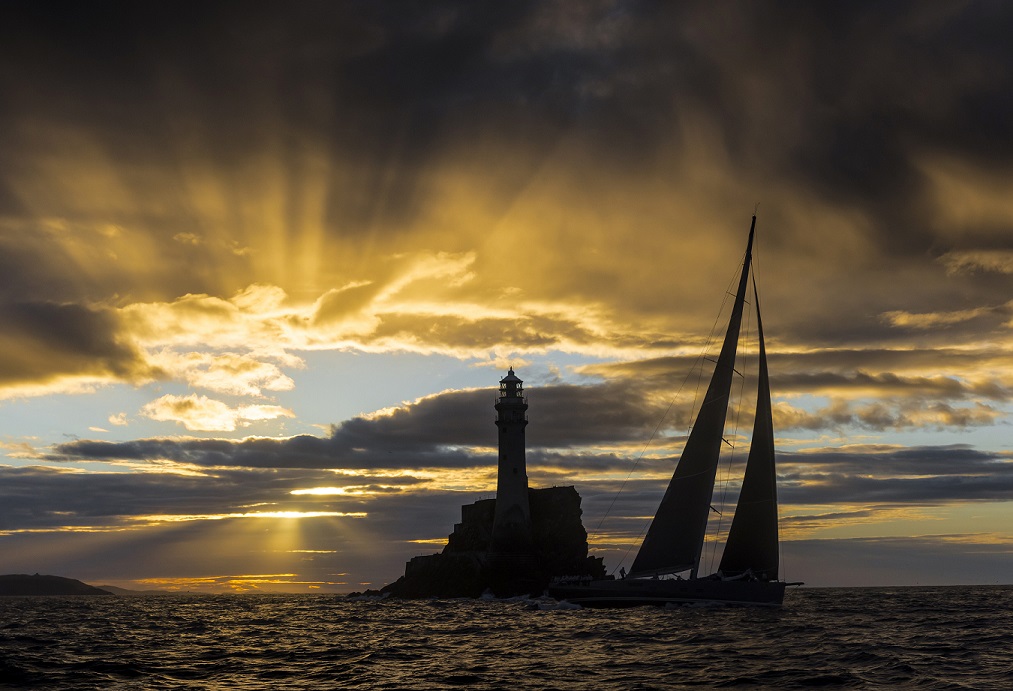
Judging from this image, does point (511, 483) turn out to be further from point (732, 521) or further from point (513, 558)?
point (732, 521)

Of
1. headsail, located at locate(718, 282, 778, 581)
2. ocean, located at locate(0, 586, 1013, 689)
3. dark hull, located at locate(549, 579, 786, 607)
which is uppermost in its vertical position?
headsail, located at locate(718, 282, 778, 581)

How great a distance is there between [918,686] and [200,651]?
971 inches

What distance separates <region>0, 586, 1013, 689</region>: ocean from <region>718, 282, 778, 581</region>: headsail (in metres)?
2.68

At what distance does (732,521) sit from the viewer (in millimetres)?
49969

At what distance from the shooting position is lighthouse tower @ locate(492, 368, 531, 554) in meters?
86.2

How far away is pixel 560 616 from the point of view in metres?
52.9

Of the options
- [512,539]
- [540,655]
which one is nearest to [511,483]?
[512,539]

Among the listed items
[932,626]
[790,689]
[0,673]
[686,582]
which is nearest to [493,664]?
[790,689]

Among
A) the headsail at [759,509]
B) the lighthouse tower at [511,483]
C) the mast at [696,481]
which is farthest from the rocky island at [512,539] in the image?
the headsail at [759,509]

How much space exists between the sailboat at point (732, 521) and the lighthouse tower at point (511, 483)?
34.3 meters

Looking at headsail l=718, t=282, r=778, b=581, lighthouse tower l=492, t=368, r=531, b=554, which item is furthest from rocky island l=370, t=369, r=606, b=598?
headsail l=718, t=282, r=778, b=581

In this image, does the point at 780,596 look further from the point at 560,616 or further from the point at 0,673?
the point at 0,673

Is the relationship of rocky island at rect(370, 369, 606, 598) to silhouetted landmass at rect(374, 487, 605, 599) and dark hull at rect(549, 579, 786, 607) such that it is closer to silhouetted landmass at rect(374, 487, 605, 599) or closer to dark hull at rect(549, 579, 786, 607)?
silhouetted landmass at rect(374, 487, 605, 599)

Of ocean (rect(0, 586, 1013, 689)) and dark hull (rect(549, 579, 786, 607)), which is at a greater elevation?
dark hull (rect(549, 579, 786, 607))
